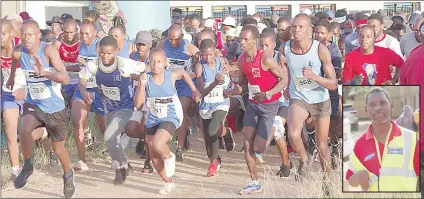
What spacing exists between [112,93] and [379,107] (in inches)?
135

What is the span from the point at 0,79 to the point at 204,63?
213cm

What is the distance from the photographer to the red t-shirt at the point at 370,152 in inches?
197

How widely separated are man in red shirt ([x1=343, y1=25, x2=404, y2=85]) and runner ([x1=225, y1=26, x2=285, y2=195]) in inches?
30.9

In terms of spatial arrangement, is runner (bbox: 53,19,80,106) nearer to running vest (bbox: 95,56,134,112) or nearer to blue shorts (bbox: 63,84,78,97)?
blue shorts (bbox: 63,84,78,97)

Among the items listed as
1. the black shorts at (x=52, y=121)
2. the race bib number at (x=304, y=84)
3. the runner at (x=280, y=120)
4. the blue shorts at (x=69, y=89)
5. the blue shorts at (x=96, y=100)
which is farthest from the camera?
the blue shorts at (x=69, y=89)

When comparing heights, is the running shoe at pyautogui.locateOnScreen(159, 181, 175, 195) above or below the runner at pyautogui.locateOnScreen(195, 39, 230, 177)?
below

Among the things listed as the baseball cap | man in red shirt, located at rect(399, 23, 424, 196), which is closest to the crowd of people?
man in red shirt, located at rect(399, 23, 424, 196)

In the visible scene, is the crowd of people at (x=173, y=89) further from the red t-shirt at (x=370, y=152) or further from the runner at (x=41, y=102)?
the red t-shirt at (x=370, y=152)

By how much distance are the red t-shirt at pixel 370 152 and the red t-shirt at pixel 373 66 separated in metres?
2.68

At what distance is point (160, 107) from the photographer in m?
7.24

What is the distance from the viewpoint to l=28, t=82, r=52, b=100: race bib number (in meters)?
7.22

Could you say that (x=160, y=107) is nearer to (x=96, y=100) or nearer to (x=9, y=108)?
(x=96, y=100)

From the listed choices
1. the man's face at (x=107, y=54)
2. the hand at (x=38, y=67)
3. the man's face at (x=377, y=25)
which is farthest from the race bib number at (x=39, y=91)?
the man's face at (x=377, y=25)

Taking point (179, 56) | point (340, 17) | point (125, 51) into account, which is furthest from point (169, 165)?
point (340, 17)
